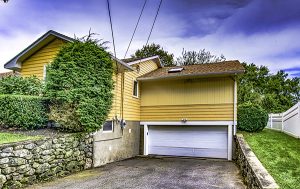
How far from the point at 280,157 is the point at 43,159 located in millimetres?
7410

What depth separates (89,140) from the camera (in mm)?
10188

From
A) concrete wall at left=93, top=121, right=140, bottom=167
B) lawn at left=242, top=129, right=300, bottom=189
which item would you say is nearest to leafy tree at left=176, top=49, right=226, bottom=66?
concrete wall at left=93, top=121, right=140, bottom=167

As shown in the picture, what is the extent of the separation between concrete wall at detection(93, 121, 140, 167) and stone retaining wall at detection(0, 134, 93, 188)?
0.57 meters

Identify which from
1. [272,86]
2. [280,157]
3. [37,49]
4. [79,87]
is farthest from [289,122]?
[272,86]

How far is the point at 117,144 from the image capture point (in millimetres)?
12383

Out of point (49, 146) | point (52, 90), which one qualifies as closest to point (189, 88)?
point (52, 90)

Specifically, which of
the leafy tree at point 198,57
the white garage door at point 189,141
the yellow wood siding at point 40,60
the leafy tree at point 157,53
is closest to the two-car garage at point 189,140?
the white garage door at point 189,141

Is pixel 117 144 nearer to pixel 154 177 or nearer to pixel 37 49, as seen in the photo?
pixel 154 177

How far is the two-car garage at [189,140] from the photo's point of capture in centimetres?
1335

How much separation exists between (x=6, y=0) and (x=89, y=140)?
5.65m

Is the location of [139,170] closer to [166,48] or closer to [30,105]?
[30,105]

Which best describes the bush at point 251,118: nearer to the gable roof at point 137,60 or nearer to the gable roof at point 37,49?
the gable roof at point 137,60

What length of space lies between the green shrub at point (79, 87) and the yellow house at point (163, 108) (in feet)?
4.41

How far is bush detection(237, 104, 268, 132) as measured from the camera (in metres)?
12.7
